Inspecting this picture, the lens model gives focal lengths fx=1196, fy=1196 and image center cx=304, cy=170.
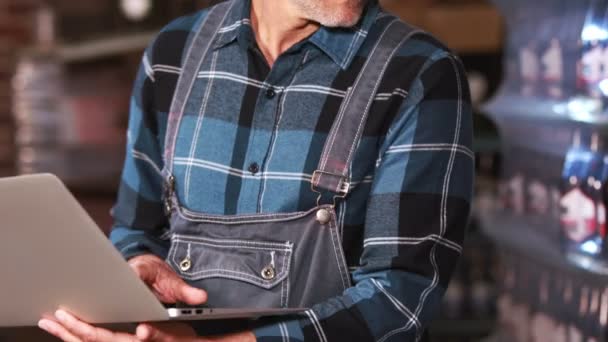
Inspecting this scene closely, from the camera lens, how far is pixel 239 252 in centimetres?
176

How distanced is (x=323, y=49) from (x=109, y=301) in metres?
0.50

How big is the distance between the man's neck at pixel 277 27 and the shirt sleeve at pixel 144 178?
194mm

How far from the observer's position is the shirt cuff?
1653 millimetres

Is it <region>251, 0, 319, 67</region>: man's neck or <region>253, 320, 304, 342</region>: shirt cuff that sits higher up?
<region>251, 0, 319, 67</region>: man's neck

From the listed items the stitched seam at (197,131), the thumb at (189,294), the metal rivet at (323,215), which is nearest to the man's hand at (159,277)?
the thumb at (189,294)

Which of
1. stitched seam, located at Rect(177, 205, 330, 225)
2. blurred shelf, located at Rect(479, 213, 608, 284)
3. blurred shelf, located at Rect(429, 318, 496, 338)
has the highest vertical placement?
stitched seam, located at Rect(177, 205, 330, 225)

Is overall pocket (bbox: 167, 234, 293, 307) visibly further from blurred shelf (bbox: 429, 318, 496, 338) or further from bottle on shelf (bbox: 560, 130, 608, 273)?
blurred shelf (bbox: 429, 318, 496, 338)

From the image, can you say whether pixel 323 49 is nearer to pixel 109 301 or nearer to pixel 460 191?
pixel 460 191

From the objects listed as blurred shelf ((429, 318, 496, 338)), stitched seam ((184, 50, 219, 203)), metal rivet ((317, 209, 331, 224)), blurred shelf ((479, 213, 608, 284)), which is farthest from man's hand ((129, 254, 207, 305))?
blurred shelf ((429, 318, 496, 338))

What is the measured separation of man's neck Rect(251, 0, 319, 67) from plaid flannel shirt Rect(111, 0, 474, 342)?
23mm

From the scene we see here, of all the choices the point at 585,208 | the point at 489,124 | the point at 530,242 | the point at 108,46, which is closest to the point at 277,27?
the point at 585,208

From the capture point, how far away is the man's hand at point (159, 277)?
68.5 inches

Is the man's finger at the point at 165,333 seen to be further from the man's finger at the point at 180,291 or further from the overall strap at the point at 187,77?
Result: the overall strap at the point at 187,77

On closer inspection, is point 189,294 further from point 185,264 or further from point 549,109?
point 549,109
